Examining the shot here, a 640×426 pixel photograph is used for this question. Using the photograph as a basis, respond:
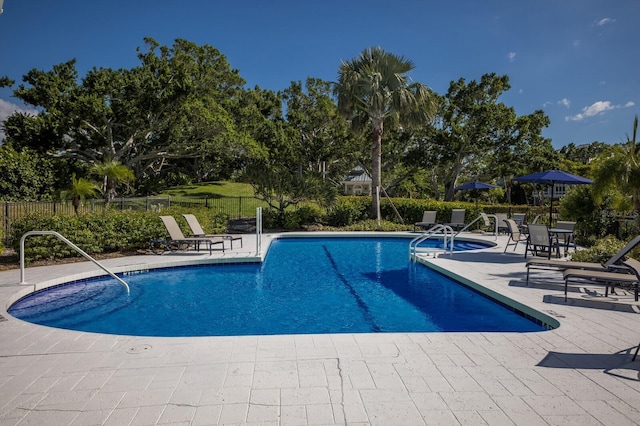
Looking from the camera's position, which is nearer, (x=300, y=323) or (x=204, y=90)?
(x=300, y=323)

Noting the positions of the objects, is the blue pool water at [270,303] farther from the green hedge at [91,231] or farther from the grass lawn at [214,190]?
the grass lawn at [214,190]

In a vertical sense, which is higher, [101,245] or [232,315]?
[101,245]

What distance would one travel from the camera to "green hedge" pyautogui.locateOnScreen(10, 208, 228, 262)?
9.48 meters

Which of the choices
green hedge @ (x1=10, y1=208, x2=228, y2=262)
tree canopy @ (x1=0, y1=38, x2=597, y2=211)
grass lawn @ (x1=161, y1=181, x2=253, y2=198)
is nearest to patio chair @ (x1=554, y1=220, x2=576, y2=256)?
tree canopy @ (x1=0, y1=38, x2=597, y2=211)

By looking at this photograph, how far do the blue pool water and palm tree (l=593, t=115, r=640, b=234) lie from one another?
5.01 metres

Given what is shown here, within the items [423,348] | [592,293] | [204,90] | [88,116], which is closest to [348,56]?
[204,90]

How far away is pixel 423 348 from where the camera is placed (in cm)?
417

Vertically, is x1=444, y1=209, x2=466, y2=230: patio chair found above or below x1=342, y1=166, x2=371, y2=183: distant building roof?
below

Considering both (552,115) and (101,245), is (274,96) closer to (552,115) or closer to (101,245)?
(552,115)

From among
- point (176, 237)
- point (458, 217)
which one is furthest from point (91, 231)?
point (458, 217)

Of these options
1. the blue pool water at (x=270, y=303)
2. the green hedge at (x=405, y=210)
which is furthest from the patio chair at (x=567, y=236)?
the green hedge at (x=405, y=210)

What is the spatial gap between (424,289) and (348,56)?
48.4 feet

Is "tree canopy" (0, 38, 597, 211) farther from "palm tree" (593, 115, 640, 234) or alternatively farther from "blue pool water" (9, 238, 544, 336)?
"palm tree" (593, 115, 640, 234)

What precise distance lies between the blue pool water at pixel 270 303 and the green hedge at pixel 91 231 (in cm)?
204
